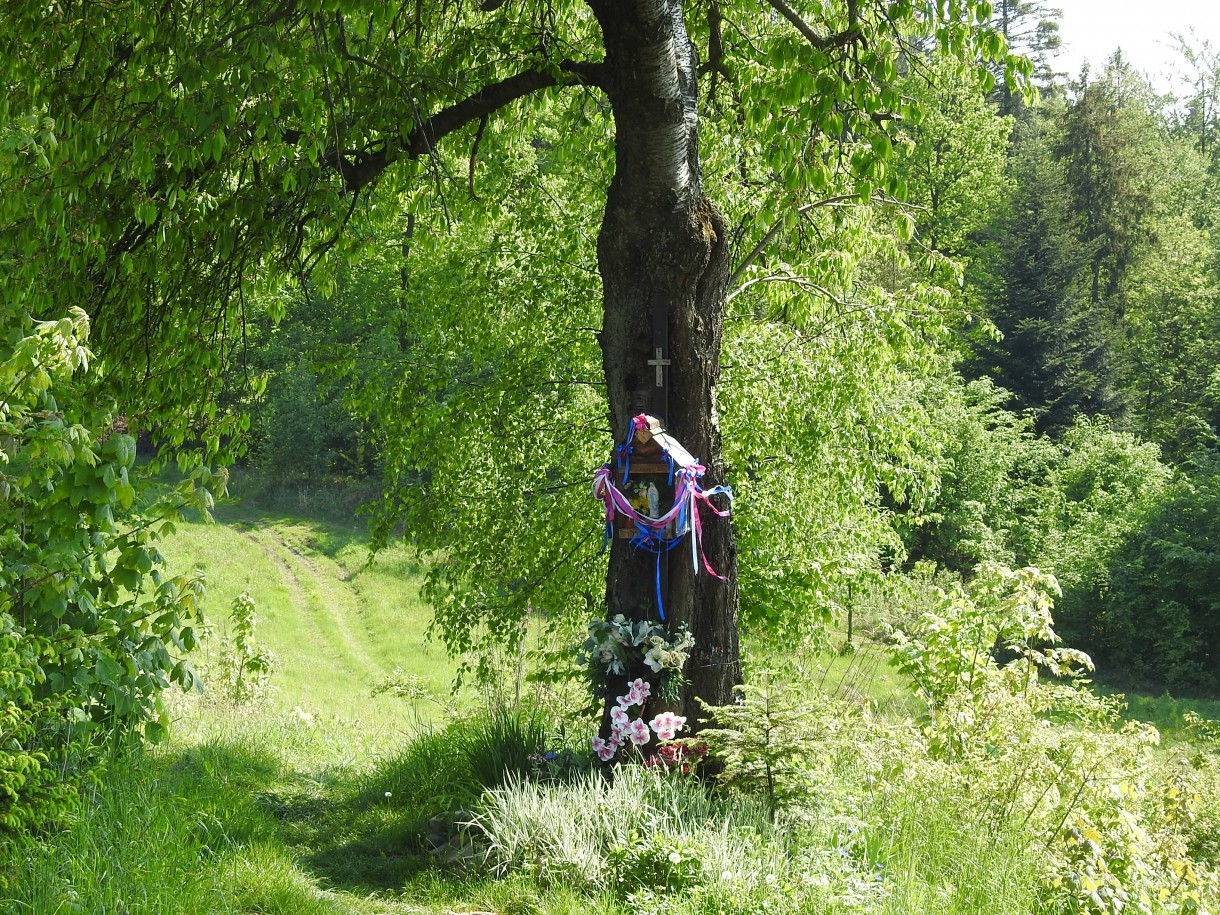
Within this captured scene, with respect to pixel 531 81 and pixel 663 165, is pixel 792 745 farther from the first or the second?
pixel 531 81

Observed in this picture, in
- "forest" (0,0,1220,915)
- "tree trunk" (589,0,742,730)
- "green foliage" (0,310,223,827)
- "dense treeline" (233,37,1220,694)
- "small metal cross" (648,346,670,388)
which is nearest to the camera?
"green foliage" (0,310,223,827)

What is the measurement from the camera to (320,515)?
103ft

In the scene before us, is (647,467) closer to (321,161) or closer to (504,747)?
(504,747)

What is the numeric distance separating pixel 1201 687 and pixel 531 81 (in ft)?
65.2

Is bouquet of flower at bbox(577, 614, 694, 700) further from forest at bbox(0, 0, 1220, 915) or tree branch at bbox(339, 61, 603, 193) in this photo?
tree branch at bbox(339, 61, 603, 193)

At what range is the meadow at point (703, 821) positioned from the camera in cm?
441

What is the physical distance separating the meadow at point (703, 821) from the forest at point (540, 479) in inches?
1.2

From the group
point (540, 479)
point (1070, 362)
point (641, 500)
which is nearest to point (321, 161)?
point (641, 500)

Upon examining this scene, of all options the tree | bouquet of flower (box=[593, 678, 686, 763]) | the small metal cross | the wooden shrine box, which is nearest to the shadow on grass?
bouquet of flower (box=[593, 678, 686, 763])

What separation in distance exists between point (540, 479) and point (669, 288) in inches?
146

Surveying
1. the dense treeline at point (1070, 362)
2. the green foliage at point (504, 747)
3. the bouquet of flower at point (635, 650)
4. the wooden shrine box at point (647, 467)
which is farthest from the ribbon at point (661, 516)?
the dense treeline at point (1070, 362)

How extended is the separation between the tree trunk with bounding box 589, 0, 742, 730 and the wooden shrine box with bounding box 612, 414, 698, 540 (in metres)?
0.22

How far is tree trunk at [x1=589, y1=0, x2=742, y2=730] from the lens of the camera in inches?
240

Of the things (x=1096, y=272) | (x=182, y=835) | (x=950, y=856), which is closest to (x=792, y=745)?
(x=950, y=856)
